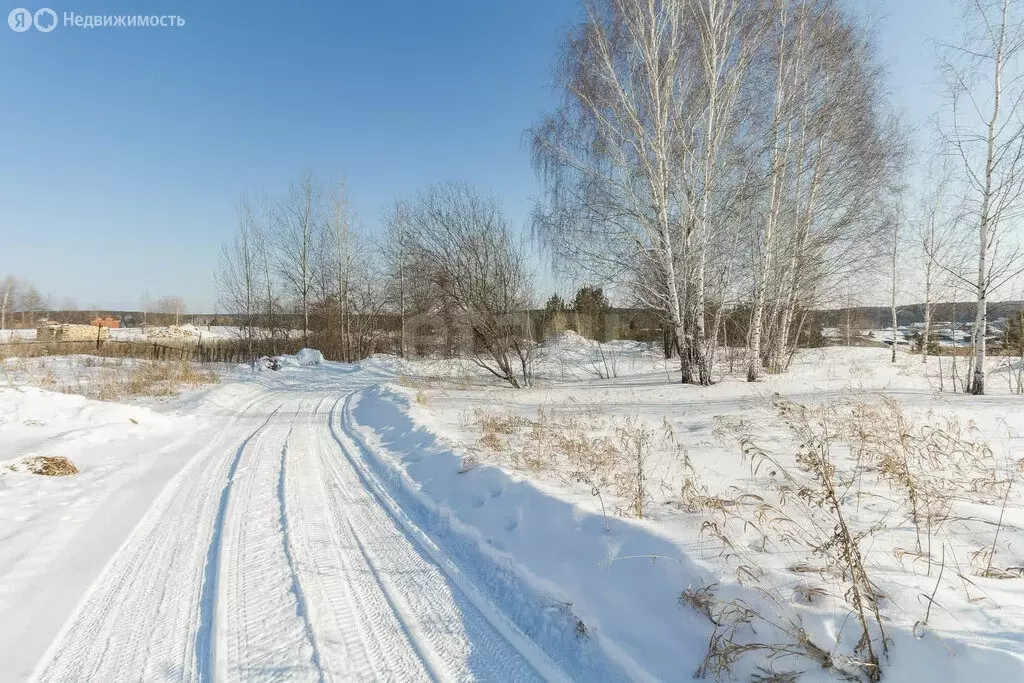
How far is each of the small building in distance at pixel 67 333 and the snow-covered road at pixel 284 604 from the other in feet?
99.5

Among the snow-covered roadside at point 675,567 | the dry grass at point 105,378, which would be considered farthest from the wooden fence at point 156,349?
the snow-covered roadside at point 675,567

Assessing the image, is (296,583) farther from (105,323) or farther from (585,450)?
(105,323)

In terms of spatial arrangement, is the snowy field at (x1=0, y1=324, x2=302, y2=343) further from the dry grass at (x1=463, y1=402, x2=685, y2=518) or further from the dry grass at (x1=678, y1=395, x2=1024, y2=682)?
the dry grass at (x1=678, y1=395, x2=1024, y2=682)

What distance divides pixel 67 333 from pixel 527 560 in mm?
44112

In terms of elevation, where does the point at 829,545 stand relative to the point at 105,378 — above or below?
above

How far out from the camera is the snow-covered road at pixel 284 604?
7.29 feet

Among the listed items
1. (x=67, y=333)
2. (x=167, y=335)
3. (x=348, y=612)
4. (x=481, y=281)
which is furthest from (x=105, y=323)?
(x=348, y=612)

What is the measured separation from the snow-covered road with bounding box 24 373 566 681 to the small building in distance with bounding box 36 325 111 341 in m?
30.3

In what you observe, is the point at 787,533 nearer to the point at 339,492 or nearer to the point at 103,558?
the point at 339,492

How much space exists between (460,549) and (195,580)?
1.77 metres

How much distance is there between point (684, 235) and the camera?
33.5 feet

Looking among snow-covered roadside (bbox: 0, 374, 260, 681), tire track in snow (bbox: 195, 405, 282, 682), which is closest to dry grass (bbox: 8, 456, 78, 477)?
snow-covered roadside (bbox: 0, 374, 260, 681)

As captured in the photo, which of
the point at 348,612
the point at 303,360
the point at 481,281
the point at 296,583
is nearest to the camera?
the point at 348,612

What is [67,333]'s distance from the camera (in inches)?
1294
